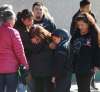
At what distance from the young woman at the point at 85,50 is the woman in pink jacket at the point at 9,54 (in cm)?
86

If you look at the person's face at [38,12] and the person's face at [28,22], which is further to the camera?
the person's face at [38,12]

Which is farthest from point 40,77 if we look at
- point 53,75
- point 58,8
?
point 58,8

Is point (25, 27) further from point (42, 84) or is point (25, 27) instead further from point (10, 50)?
point (10, 50)

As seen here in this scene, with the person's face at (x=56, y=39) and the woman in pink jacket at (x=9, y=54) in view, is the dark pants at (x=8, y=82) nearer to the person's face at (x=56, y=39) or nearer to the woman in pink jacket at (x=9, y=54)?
the woman in pink jacket at (x=9, y=54)

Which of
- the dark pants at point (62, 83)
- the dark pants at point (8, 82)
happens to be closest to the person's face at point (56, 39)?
the dark pants at point (62, 83)

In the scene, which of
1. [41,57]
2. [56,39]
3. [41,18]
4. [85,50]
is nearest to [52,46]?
[56,39]

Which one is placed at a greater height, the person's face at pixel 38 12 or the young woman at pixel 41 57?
the person's face at pixel 38 12

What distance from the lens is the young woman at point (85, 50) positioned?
832 centimetres

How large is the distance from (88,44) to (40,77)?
924 mm

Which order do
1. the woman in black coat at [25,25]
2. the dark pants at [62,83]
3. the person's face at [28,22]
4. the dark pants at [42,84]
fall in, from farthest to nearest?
the person's face at [28,22] → the woman in black coat at [25,25] → the dark pants at [42,84] → the dark pants at [62,83]

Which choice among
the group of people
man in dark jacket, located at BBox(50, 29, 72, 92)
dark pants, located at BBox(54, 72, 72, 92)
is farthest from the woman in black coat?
dark pants, located at BBox(54, 72, 72, 92)

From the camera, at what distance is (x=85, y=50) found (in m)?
8.34

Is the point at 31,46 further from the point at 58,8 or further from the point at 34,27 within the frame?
the point at 58,8

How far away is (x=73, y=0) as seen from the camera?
48.6ft
